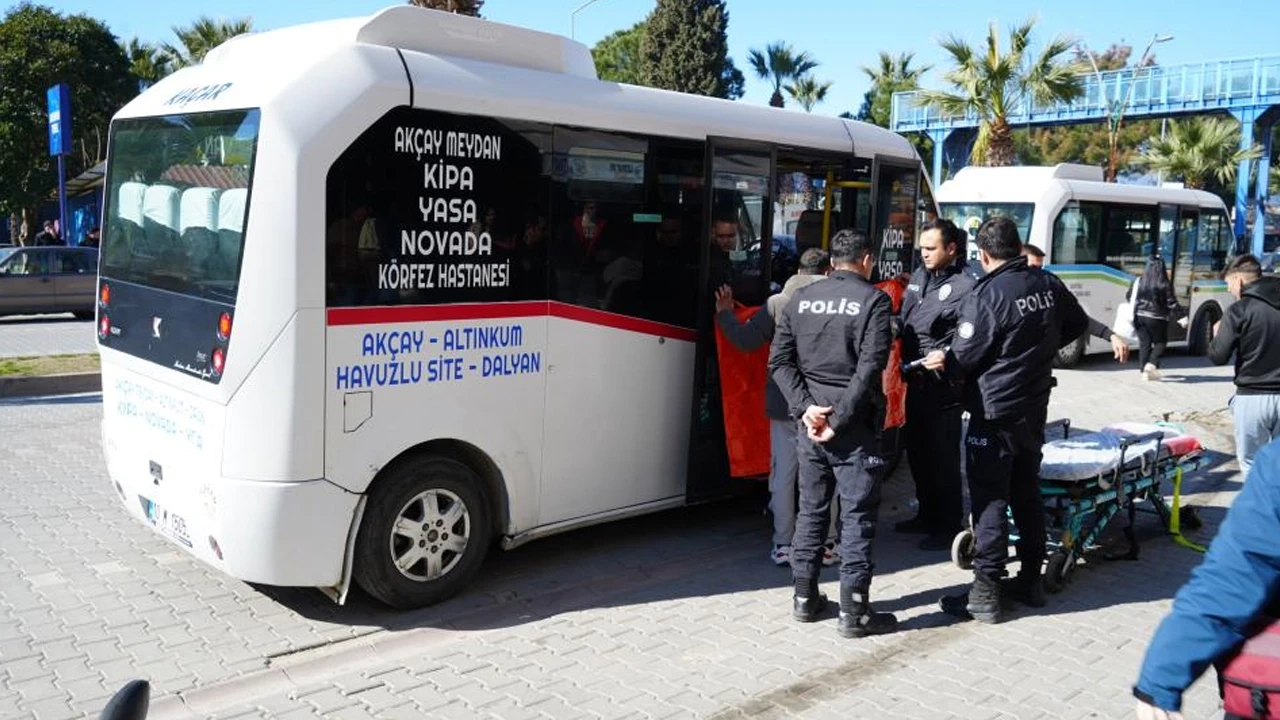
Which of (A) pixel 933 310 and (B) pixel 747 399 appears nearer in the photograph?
(A) pixel 933 310

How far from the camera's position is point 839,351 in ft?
16.9

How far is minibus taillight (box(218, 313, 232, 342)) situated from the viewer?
4.70m

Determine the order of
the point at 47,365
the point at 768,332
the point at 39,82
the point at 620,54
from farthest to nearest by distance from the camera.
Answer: the point at 620,54
the point at 39,82
the point at 47,365
the point at 768,332

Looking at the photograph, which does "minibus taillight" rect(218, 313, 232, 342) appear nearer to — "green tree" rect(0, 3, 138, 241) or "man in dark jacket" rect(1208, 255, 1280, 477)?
"man in dark jacket" rect(1208, 255, 1280, 477)

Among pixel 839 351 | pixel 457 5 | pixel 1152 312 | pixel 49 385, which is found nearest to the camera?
pixel 839 351

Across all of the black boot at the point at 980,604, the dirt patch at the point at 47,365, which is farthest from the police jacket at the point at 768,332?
the dirt patch at the point at 47,365

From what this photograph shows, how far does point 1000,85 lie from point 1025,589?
2049 cm

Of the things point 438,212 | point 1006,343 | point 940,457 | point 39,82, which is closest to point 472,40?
point 438,212

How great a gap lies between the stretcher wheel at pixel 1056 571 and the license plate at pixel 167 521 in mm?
4459

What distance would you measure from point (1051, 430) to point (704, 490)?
4.28 m

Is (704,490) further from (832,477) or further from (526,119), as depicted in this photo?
(526,119)

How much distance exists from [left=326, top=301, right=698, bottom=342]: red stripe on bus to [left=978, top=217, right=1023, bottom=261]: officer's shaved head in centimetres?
176

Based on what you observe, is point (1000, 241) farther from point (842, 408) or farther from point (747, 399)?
point (747, 399)

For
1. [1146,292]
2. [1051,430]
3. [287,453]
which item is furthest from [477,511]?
[1146,292]
